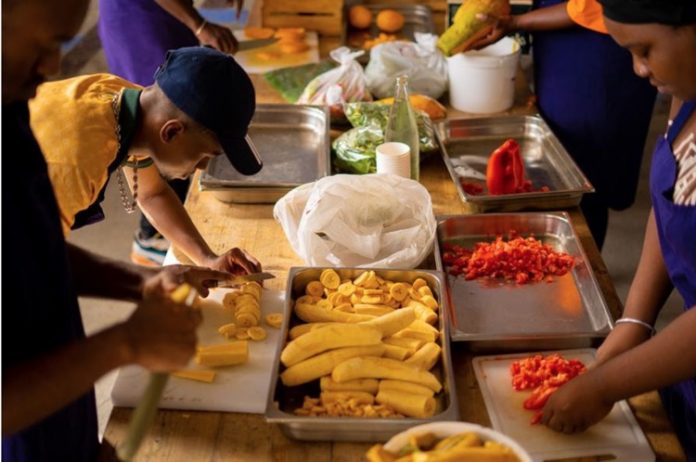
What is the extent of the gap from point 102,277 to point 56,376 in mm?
431

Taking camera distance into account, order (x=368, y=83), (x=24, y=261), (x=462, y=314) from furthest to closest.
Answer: (x=368, y=83) < (x=462, y=314) < (x=24, y=261)

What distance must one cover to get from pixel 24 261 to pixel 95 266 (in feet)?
1.20

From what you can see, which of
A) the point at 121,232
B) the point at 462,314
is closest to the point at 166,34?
the point at 121,232

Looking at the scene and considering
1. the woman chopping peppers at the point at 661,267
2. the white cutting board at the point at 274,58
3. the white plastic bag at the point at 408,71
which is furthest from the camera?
the white cutting board at the point at 274,58

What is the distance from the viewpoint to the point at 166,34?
3.11 metres

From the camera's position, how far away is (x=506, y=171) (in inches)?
97.3

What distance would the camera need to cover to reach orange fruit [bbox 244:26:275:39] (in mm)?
3615

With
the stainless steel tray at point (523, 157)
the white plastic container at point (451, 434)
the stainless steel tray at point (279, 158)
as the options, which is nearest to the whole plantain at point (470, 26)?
the stainless steel tray at point (523, 157)

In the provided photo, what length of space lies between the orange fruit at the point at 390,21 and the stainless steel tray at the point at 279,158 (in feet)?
3.21

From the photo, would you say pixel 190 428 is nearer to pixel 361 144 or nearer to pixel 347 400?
pixel 347 400

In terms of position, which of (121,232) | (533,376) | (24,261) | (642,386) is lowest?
(121,232)

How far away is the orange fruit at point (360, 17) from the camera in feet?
12.4

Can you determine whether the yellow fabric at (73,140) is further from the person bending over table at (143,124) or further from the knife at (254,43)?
the knife at (254,43)

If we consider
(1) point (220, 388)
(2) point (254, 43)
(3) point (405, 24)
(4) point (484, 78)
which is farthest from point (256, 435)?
(3) point (405, 24)
